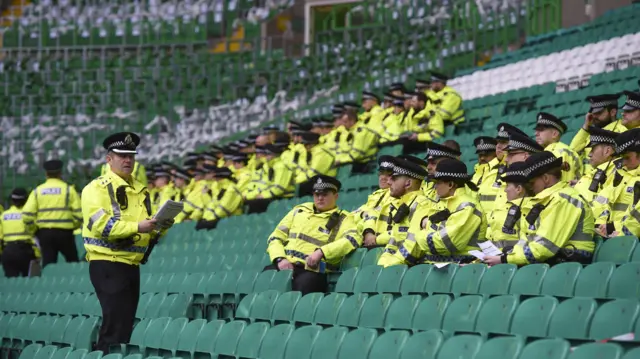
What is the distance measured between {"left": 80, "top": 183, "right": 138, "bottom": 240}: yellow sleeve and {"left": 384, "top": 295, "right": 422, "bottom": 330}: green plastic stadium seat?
5.87 feet

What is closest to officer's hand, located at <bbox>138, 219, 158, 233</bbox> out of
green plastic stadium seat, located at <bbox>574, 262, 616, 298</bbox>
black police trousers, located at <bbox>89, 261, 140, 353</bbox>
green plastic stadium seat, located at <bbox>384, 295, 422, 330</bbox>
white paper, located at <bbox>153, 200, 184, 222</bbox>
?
white paper, located at <bbox>153, 200, 184, 222</bbox>

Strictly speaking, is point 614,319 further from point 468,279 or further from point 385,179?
point 385,179

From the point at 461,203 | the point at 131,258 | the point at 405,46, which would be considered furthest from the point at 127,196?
the point at 405,46

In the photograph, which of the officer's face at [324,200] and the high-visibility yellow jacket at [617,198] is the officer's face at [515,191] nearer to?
the high-visibility yellow jacket at [617,198]

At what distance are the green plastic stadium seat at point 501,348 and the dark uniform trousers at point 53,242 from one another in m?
9.27

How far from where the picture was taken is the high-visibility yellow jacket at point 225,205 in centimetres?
1577

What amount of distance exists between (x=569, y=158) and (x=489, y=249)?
2287mm

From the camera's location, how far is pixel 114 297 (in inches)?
305

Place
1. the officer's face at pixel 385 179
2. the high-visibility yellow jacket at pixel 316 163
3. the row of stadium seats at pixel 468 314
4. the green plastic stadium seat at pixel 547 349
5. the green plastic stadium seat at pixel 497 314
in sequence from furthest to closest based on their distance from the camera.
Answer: the high-visibility yellow jacket at pixel 316 163
the officer's face at pixel 385 179
the green plastic stadium seat at pixel 497 314
the row of stadium seats at pixel 468 314
the green plastic stadium seat at pixel 547 349

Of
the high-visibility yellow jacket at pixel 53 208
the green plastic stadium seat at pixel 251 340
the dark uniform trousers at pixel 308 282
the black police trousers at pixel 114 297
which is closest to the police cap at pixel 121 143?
the black police trousers at pixel 114 297

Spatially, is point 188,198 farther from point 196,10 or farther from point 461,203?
point 196,10

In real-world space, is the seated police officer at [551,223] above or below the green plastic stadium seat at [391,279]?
above

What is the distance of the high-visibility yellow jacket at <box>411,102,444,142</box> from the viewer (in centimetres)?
1555

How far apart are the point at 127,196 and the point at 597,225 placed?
3.38 metres
